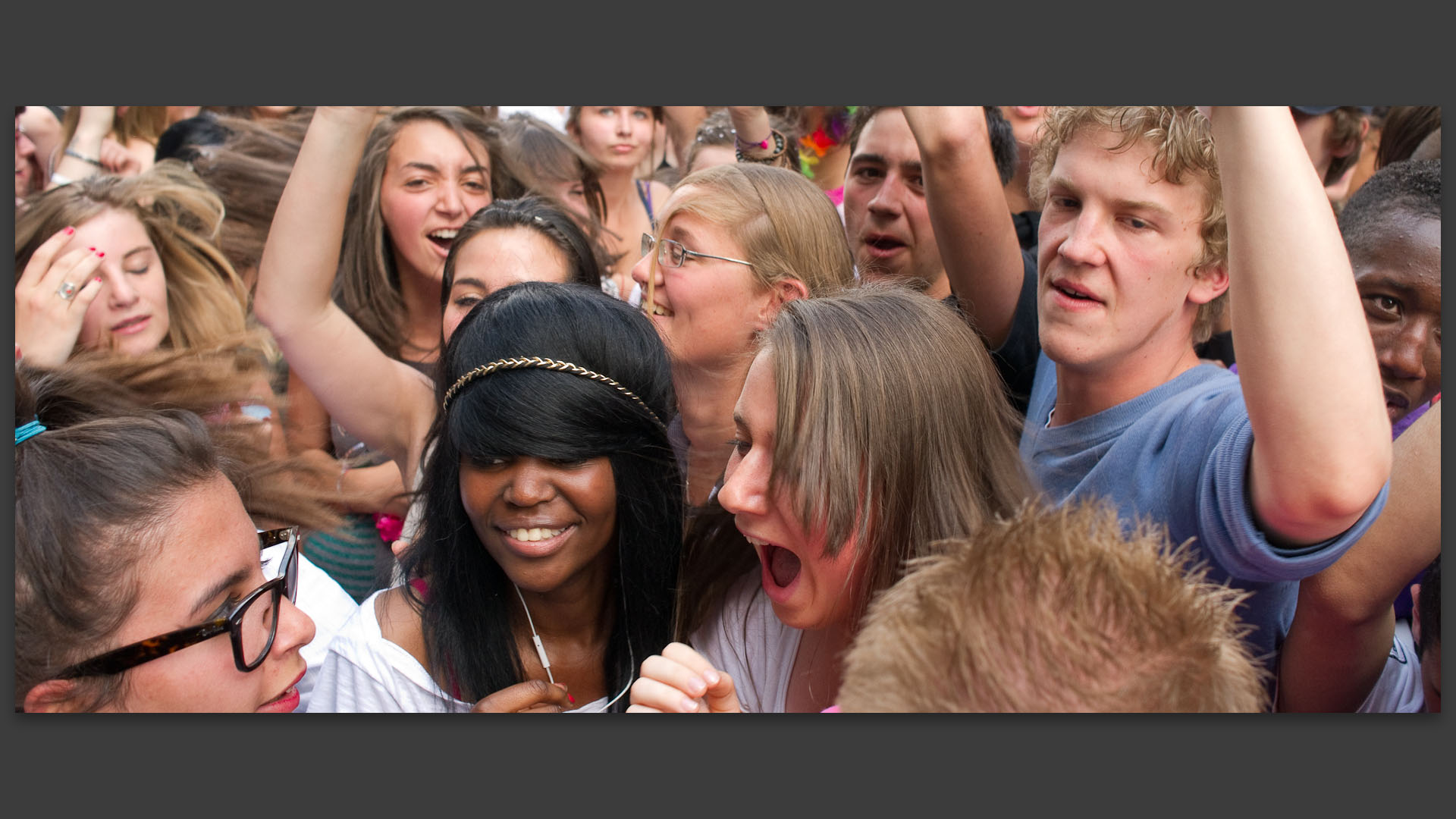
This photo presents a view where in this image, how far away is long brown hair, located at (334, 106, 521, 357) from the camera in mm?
2318

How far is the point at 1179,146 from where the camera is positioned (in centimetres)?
158

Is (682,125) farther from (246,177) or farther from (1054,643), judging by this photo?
(1054,643)

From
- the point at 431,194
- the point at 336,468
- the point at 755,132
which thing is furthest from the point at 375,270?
the point at 755,132

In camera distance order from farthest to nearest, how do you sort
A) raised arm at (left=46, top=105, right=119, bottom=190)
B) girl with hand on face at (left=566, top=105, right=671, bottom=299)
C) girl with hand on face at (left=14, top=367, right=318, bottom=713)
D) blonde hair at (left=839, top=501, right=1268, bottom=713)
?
girl with hand on face at (left=566, top=105, right=671, bottom=299)
raised arm at (left=46, top=105, right=119, bottom=190)
girl with hand on face at (left=14, top=367, right=318, bottom=713)
blonde hair at (left=839, top=501, right=1268, bottom=713)

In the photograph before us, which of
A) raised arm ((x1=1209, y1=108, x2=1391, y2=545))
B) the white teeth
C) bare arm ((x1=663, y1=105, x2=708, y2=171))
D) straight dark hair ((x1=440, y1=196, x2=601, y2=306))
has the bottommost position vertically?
the white teeth

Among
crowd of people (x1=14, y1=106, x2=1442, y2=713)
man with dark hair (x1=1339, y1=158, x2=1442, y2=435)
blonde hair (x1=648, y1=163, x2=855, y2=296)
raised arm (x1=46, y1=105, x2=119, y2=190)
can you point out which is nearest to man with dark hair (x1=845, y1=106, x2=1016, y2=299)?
crowd of people (x1=14, y1=106, x2=1442, y2=713)

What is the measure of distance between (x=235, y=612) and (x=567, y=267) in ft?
2.86

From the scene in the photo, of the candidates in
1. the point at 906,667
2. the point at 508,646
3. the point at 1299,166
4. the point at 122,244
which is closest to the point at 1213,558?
the point at 1299,166

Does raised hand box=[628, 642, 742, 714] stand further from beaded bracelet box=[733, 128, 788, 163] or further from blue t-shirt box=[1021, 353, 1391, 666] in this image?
beaded bracelet box=[733, 128, 788, 163]

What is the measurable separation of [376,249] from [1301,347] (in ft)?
6.16

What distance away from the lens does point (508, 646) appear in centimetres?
176

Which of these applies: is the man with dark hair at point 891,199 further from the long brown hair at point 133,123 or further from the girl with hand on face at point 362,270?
the long brown hair at point 133,123

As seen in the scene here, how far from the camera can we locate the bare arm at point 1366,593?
1586 millimetres

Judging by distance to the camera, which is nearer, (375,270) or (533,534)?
(533,534)
